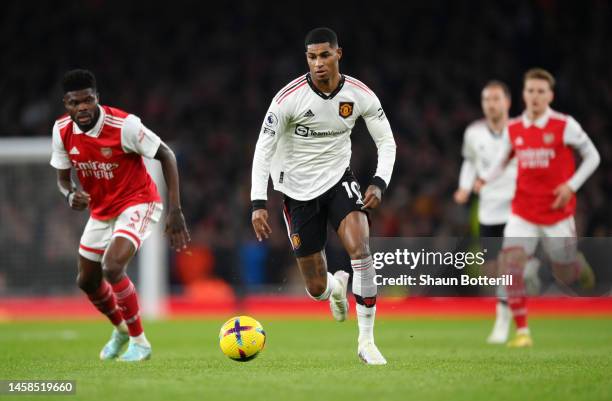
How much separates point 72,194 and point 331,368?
2623 mm

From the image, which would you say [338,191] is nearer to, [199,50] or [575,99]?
[575,99]

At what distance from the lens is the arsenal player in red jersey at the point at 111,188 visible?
27.6 ft

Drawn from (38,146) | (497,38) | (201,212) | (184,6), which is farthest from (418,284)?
(184,6)

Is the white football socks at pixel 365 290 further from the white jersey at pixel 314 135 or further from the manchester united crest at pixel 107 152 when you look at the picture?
the manchester united crest at pixel 107 152

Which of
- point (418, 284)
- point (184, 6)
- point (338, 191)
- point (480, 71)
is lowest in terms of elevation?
point (418, 284)

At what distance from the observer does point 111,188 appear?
8.77m

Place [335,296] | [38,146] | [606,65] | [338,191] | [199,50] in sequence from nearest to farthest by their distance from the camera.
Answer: [338,191], [335,296], [38,146], [606,65], [199,50]

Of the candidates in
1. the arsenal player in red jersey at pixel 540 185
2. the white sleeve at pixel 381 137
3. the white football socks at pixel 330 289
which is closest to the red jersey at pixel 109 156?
the white football socks at pixel 330 289

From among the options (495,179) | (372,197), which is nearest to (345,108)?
(372,197)

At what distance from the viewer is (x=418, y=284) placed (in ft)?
27.3

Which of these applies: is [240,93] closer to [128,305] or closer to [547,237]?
[547,237]

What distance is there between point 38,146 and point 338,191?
10278mm

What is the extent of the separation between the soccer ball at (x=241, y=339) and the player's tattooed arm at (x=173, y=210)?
0.87 metres

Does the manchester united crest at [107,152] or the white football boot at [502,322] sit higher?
the manchester united crest at [107,152]
